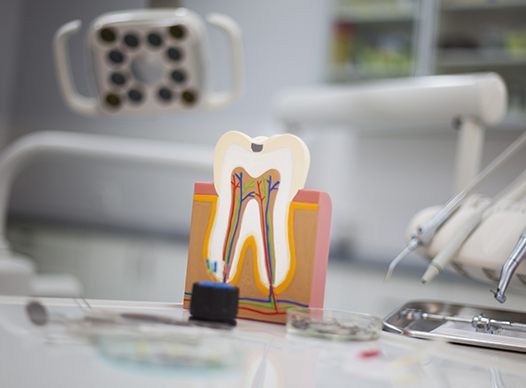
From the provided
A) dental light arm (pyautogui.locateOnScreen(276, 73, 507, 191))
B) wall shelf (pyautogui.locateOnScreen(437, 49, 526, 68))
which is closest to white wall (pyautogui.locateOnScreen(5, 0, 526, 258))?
wall shelf (pyautogui.locateOnScreen(437, 49, 526, 68))

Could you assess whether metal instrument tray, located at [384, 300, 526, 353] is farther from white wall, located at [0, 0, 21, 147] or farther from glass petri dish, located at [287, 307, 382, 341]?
white wall, located at [0, 0, 21, 147]

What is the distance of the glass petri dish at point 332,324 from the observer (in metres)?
0.63

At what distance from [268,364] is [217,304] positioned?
152 mm

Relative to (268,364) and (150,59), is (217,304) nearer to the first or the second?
(268,364)

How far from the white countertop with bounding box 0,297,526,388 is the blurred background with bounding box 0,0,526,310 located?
201 centimetres

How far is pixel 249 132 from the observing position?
3.86 meters

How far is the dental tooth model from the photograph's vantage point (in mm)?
691

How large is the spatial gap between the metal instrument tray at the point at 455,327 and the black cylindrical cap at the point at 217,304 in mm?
192

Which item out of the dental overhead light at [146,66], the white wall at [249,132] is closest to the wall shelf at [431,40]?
the white wall at [249,132]

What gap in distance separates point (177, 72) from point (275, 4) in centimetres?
254

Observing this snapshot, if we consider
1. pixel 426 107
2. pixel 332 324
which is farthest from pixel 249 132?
pixel 332 324

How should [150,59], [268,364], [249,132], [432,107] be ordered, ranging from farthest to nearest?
1. [249,132]
2. [432,107]
3. [150,59]
4. [268,364]

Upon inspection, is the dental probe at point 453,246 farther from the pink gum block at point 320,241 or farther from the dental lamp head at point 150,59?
the dental lamp head at point 150,59

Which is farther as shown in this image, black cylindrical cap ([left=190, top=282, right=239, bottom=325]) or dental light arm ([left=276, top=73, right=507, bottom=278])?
dental light arm ([left=276, top=73, right=507, bottom=278])
